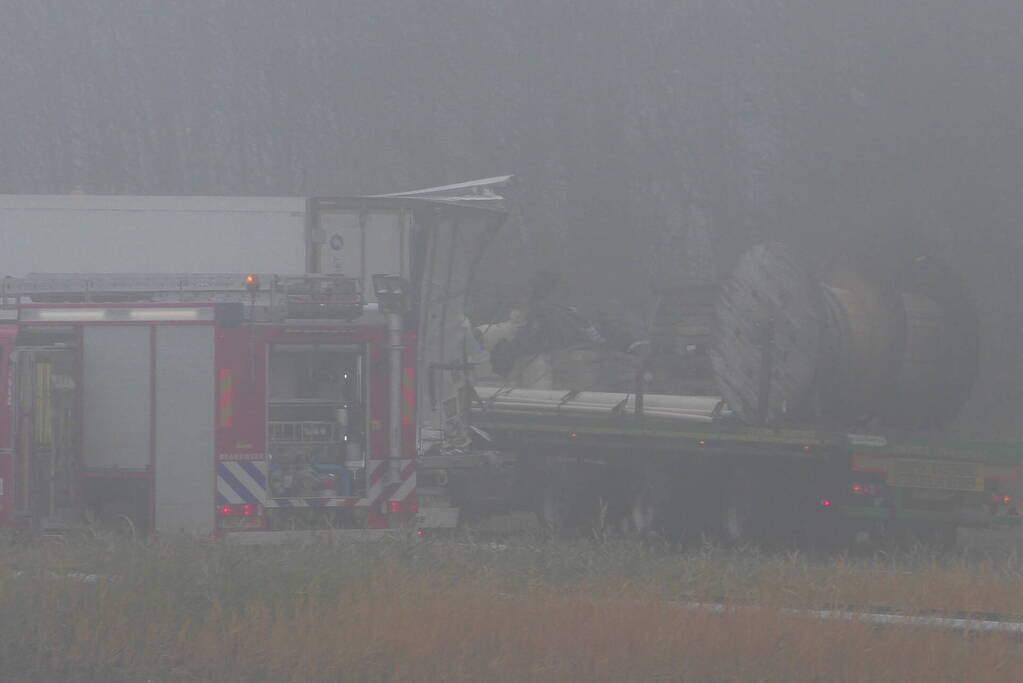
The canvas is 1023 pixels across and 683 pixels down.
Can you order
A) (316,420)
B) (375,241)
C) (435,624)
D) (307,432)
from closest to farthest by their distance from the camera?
(435,624) → (307,432) → (316,420) → (375,241)

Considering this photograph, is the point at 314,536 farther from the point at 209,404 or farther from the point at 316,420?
the point at 316,420

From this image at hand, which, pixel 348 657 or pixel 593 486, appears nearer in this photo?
pixel 348 657

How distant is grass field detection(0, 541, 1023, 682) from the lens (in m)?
7.22

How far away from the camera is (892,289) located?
1552cm

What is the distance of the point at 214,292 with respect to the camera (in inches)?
483

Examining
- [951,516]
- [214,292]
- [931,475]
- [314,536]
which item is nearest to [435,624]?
[314,536]

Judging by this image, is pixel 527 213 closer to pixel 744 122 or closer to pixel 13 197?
pixel 744 122

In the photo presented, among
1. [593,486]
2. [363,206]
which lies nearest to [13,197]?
[363,206]

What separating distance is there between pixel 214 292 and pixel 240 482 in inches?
64.1

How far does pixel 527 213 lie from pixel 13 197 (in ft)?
71.0

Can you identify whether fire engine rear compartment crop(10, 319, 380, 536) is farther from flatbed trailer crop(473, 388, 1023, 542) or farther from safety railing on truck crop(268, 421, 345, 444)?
flatbed trailer crop(473, 388, 1023, 542)

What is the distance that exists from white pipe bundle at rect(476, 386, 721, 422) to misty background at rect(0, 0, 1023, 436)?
31.6 ft

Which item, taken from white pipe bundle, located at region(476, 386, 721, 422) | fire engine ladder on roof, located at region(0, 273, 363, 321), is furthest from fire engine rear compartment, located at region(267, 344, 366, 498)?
white pipe bundle, located at region(476, 386, 721, 422)

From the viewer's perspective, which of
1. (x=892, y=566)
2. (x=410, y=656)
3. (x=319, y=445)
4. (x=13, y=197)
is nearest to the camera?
(x=410, y=656)
